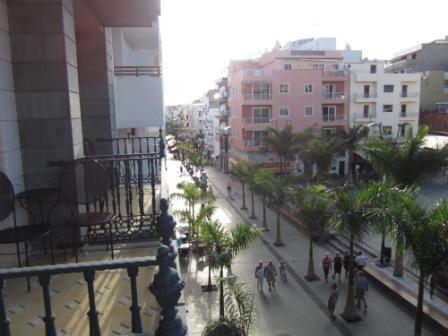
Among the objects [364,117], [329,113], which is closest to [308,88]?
[329,113]

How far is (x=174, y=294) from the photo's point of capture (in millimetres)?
2139

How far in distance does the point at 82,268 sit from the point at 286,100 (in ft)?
121

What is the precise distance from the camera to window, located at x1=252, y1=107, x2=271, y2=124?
3778 centimetres

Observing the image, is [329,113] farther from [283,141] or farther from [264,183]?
[264,183]

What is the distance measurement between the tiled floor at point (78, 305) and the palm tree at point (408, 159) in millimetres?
11487

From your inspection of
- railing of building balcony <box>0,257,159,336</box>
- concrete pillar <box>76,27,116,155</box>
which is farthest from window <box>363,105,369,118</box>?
railing of building balcony <box>0,257,159,336</box>

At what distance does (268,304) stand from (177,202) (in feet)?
52.9

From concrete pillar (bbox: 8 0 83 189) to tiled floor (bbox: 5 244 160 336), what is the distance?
55.8 inches

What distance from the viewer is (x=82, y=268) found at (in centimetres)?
239

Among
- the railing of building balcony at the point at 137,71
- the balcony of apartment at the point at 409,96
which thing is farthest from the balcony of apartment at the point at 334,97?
the railing of building balcony at the point at 137,71

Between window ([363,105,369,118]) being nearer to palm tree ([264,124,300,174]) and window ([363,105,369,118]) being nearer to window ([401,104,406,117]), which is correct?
window ([401,104,406,117])

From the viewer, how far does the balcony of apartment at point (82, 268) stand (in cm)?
247

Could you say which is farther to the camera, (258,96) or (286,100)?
(286,100)

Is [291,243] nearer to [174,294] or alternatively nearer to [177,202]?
[177,202]
